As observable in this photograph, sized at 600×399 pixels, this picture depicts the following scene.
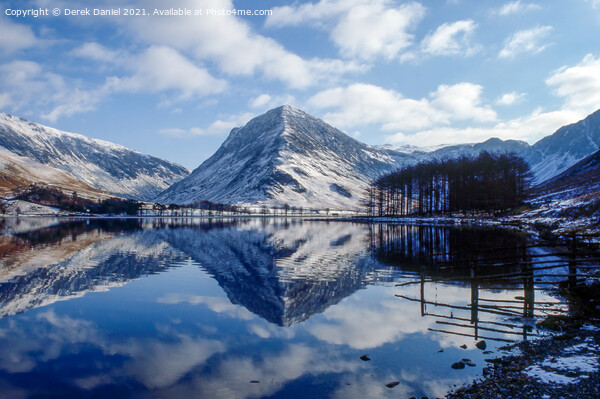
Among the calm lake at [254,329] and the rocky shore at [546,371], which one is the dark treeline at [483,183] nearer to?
the calm lake at [254,329]

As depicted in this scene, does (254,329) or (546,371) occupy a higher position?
(546,371)

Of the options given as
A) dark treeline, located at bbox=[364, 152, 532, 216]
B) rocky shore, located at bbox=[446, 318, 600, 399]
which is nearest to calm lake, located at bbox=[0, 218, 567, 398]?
rocky shore, located at bbox=[446, 318, 600, 399]

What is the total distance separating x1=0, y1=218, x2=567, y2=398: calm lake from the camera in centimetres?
1530

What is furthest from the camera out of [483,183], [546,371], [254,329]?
[483,183]

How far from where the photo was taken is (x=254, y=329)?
21922 mm

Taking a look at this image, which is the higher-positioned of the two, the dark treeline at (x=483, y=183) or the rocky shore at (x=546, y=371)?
the dark treeline at (x=483, y=183)

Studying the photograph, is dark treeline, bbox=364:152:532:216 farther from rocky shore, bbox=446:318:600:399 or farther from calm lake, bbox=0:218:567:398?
rocky shore, bbox=446:318:600:399

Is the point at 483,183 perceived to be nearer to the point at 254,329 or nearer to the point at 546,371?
the point at 254,329

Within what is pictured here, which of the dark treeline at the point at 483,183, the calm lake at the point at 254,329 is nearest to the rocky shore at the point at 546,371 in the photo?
the calm lake at the point at 254,329

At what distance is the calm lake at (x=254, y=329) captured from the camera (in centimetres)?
1530

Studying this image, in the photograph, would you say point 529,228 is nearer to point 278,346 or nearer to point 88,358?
point 278,346

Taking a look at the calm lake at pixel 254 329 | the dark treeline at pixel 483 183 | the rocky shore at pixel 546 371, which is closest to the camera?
the rocky shore at pixel 546 371

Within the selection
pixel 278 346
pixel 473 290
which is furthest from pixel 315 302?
pixel 473 290

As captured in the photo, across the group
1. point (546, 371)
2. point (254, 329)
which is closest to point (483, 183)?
point (254, 329)
